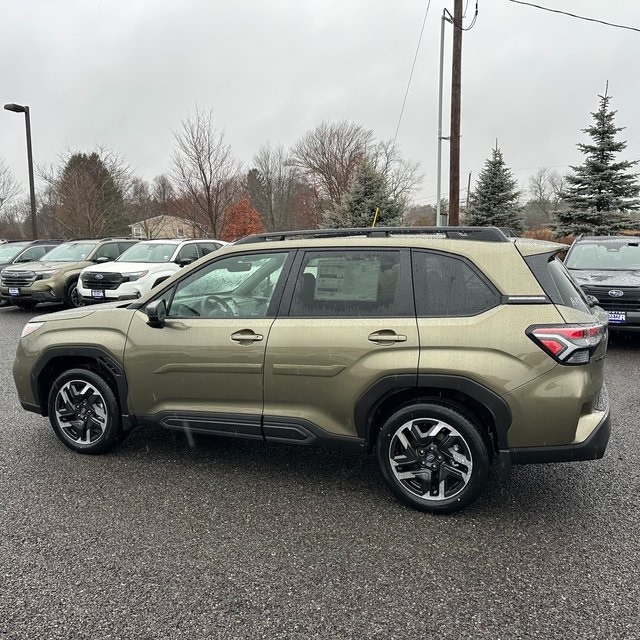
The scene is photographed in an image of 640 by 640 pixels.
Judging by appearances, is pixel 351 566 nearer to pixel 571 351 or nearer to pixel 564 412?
pixel 564 412

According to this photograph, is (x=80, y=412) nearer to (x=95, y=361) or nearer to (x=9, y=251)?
(x=95, y=361)

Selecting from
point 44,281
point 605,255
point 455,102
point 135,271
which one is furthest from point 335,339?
point 455,102

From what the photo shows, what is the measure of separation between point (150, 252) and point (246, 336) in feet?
31.3

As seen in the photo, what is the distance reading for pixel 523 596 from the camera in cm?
242

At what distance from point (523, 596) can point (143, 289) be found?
31.9 feet

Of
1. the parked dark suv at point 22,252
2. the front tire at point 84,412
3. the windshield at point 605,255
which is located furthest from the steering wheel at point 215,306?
the parked dark suv at point 22,252

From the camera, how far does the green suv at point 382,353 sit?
2.92 metres

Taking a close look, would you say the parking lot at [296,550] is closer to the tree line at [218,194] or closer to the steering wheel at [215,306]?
the steering wheel at [215,306]

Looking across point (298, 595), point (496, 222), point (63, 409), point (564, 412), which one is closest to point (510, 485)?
point (564, 412)

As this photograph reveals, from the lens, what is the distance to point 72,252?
44.8ft

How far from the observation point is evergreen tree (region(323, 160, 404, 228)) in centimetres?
2455

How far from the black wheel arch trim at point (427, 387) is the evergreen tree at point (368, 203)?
21.8m

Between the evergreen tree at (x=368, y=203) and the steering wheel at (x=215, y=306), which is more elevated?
the evergreen tree at (x=368, y=203)

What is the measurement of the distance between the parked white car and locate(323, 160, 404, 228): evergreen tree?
13322mm
